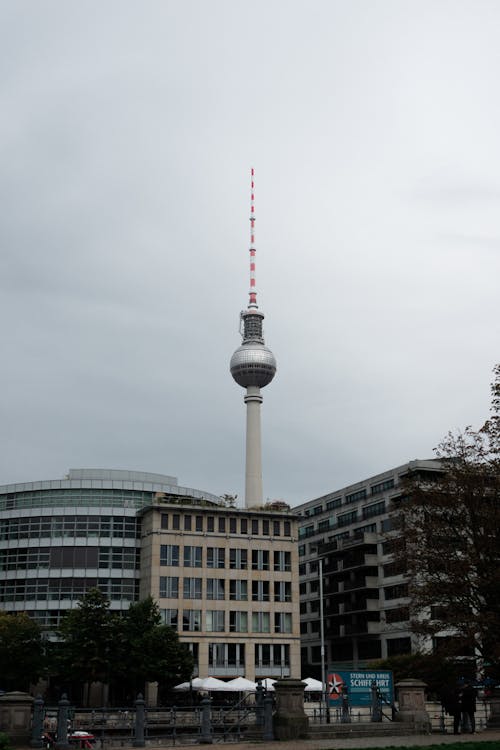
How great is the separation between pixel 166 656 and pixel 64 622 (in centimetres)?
762

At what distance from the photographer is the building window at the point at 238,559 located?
83.5m

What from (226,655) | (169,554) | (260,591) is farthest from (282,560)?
(169,554)

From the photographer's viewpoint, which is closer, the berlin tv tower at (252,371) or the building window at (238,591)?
the building window at (238,591)

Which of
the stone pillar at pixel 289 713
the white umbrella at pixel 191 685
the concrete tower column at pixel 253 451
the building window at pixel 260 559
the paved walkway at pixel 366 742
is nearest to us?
the paved walkway at pixel 366 742

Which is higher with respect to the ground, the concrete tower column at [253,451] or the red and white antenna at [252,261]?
the red and white antenna at [252,261]

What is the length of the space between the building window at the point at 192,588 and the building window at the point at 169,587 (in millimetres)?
897

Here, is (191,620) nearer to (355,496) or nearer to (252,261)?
(355,496)

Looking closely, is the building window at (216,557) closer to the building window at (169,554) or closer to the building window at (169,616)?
the building window at (169,554)

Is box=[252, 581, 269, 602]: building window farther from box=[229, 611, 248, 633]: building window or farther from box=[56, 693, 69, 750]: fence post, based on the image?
box=[56, 693, 69, 750]: fence post

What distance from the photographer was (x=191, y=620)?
3147 inches

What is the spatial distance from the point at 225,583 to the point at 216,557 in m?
2.54

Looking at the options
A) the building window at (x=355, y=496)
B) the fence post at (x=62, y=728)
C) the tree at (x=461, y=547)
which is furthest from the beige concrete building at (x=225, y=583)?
the fence post at (x=62, y=728)

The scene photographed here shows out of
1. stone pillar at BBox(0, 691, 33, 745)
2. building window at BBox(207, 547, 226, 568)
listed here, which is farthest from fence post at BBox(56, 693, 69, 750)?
building window at BBox(207, 547, 226, 568)

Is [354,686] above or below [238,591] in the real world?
below
